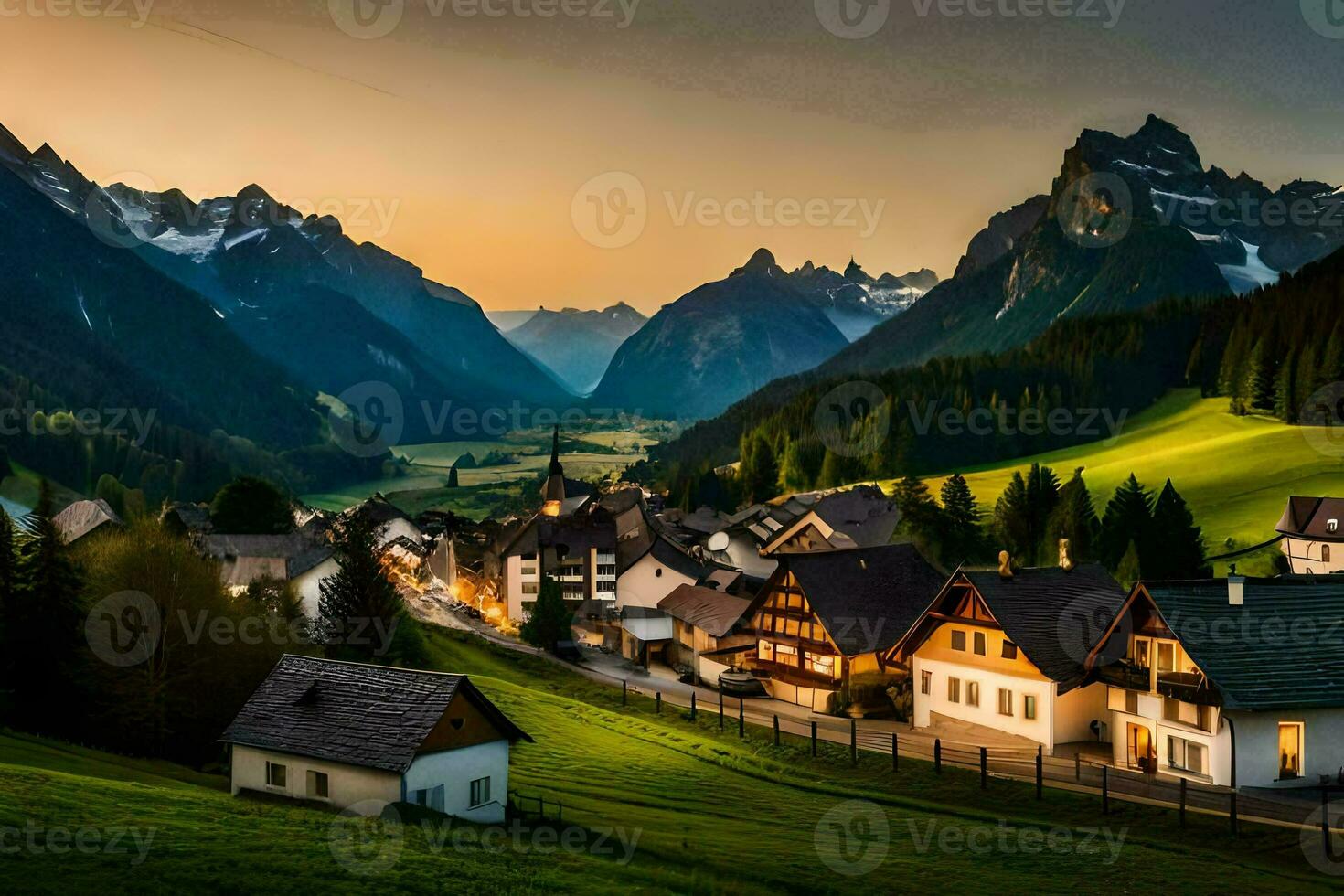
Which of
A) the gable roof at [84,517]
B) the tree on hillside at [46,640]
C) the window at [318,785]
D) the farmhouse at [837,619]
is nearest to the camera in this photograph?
the window at [318,785]

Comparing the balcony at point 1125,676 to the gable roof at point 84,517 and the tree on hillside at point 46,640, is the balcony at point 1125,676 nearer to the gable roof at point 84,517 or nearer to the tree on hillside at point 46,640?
the tree on hillside at point 46,640

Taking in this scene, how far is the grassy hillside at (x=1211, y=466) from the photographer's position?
107m

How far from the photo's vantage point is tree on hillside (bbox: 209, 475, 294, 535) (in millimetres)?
108438

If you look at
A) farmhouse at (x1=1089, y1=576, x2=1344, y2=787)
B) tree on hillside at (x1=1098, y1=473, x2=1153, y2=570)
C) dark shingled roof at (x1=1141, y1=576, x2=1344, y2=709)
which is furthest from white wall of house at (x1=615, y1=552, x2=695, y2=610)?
dark shingled roof at (x1=1141, y1=576, x2=1344, y2=709)

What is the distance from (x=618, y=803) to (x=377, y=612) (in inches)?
1084

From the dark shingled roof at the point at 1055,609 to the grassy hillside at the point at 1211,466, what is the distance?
45521 millimetres

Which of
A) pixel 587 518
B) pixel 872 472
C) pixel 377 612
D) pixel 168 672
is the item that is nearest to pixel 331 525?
pixel 587 518

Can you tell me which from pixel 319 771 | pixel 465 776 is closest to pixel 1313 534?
pixel 465 776

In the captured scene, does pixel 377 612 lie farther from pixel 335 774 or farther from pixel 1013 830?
pixel 1013 830

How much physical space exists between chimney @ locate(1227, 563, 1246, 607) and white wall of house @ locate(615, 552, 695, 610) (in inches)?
2515

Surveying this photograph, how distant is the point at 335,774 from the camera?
35.1m

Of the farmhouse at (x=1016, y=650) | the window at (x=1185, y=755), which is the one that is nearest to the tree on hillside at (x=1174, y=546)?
the farmhouse at (x=1016, y=650)

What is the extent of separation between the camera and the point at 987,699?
54.1 m

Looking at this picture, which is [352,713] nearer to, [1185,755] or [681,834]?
[681,834]
